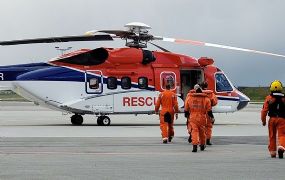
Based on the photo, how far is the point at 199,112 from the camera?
50.9 feet

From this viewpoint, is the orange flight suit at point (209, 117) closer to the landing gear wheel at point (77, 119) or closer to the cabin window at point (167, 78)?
the cabin window at point (167, 78)

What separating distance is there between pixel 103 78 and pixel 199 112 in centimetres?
1037

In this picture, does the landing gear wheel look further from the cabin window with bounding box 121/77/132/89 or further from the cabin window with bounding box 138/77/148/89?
Result: the cabin window with bounding box 138/77/148/89

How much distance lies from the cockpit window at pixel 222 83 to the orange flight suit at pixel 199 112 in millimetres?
11391

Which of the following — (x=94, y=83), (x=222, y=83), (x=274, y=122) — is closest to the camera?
(x=274, y=122)

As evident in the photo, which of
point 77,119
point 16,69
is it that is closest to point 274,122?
point 77,119

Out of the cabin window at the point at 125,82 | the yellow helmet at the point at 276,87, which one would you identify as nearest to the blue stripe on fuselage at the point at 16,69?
the cabin window at the point at 125,82

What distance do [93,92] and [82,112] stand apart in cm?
95

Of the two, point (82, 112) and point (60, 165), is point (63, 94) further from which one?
point (60, 165)

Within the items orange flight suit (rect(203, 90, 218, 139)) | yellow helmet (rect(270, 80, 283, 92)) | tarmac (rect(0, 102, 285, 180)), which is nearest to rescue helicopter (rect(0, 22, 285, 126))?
tarmac (rect(0, 102, 285, 180))

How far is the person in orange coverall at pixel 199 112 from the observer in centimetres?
1536

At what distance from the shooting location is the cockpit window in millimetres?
27031

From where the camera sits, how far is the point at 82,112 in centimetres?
2552

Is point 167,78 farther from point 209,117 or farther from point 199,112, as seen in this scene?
point 199,112
